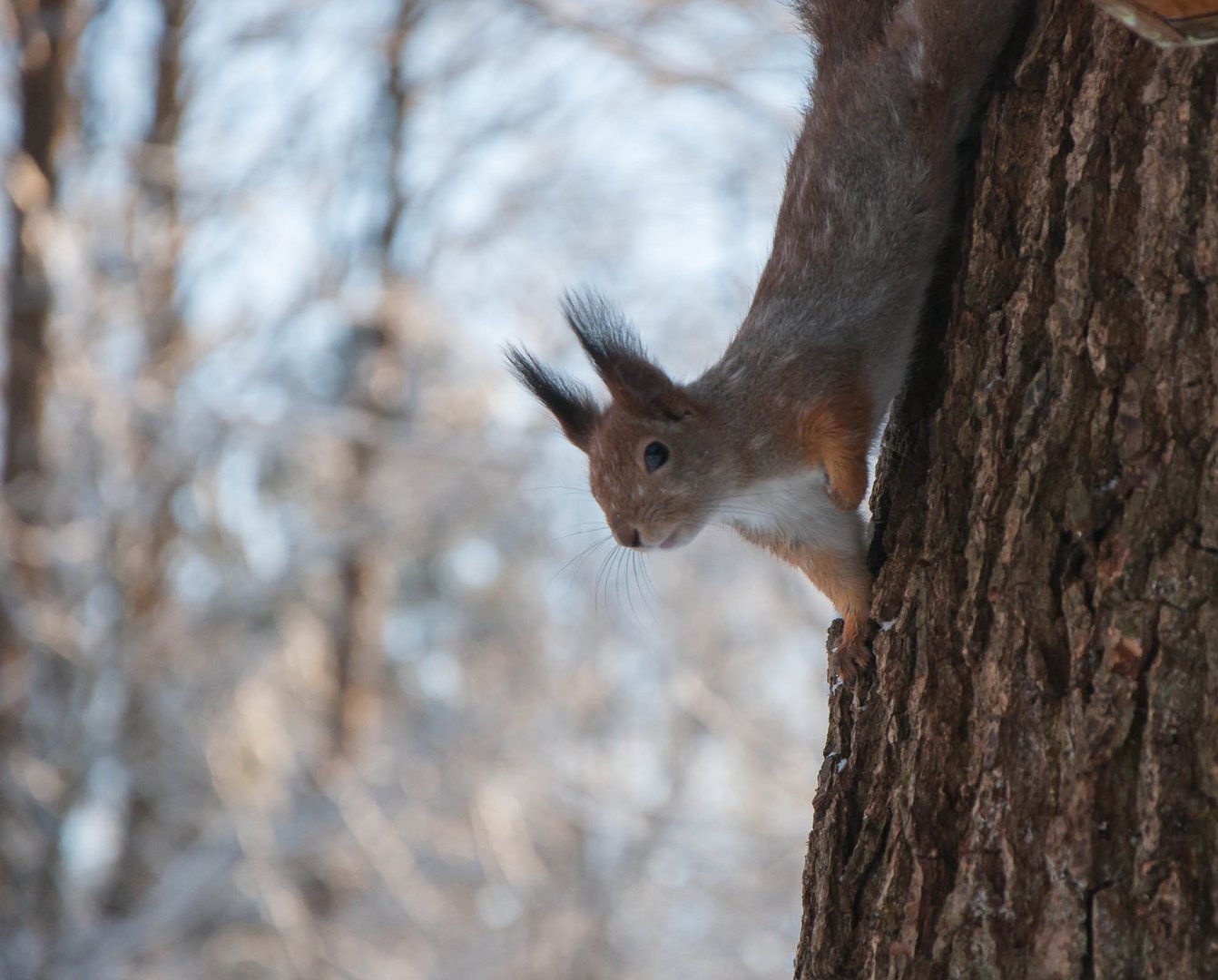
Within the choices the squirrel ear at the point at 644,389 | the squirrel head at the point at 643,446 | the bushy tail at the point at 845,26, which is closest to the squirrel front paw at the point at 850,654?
the squirrel head at the point at 643,446

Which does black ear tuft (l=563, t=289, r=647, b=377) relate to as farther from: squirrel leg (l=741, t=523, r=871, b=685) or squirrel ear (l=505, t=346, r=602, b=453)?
squirrel leg (l=741, t=523, r=871, b=685)

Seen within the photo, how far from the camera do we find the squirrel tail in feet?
6.01

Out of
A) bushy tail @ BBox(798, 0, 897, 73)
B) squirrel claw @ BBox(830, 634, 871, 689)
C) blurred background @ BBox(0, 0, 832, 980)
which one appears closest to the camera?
squirrel claw @ BBox(830, 634, 871, 689)

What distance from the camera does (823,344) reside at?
200 cm

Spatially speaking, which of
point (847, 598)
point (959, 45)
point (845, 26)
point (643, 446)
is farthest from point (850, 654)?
point (845, 26)

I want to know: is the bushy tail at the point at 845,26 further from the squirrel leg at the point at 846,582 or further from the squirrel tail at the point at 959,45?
the squirrel leg at the point at 846,582

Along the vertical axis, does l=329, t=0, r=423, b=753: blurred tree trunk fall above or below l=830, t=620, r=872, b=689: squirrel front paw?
above

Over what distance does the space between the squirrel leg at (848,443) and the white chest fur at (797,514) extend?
0.06 meters

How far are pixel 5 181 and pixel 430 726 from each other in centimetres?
407

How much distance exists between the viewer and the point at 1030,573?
1509 mm

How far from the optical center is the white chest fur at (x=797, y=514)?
2.03 meters

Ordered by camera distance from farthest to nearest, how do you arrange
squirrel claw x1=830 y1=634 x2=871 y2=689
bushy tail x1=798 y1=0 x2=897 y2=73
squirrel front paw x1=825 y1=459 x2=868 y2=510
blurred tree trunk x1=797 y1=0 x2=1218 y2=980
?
bushy tail x1=798 y1=0 x2=897 y2=73 < squirrel front paw x1=825 y1=459 x2=868 y2=510 < squirrel claw x1=830 y1=634 x2=871 y2=689 < blurred tree trunk x1=797 y1=0 x2=1218 y2=980

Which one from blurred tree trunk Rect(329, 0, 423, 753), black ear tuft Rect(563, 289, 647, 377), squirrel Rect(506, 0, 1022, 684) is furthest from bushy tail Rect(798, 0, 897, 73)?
blurred tree trunk Rect(329, 0, 423, 753)

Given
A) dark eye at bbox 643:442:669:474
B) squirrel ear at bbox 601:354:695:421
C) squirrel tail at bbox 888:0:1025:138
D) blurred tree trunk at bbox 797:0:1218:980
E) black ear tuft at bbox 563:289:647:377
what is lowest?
blurred tree trunk at bbox 797:0:1218:980
